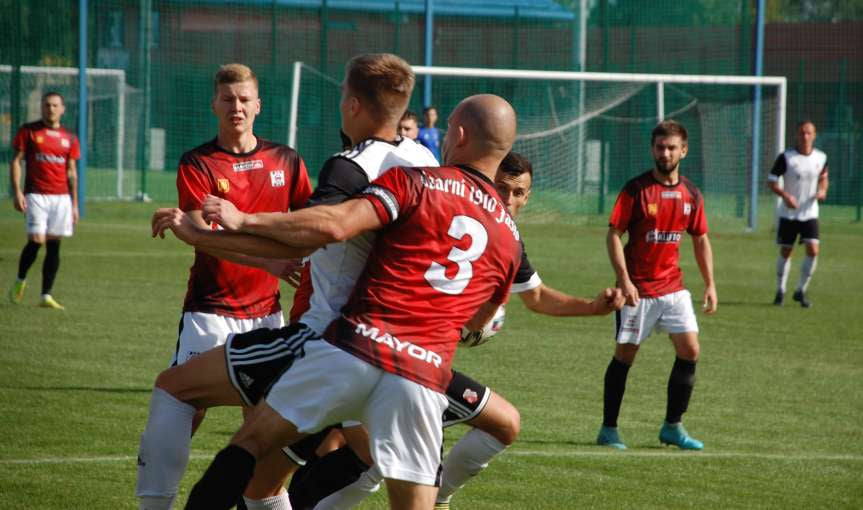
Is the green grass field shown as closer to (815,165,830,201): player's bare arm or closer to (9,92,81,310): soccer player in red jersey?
(9,92,81,310): soccer player in red jersey

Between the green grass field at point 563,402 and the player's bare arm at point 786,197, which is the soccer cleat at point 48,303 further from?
the player's bare arm at point 786,197

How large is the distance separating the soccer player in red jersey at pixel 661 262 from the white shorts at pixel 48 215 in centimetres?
796

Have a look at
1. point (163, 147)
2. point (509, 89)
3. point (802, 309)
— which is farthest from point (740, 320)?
point (163, 147)

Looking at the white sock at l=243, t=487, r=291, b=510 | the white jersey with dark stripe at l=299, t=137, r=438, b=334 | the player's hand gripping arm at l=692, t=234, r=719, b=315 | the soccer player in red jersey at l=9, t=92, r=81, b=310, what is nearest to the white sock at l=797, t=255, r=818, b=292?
the player's hand gripping arm at l=692, t=234, r=719, b=315

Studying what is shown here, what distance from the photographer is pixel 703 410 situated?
898 centimetres

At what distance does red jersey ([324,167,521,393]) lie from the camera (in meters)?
3.97

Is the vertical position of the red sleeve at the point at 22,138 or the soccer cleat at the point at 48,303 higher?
the red sleeve at the point at 22,138

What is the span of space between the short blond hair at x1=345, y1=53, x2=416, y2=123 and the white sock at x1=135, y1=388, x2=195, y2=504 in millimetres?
1335

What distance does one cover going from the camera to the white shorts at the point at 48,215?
1388 centimetres

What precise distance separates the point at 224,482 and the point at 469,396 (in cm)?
122

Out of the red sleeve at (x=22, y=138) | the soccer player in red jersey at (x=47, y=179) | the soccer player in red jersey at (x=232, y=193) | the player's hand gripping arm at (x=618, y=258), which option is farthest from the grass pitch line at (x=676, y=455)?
the red sleeve at (x=22, y=138)

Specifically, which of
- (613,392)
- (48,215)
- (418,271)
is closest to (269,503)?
(418,271)

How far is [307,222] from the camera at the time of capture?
152 inches

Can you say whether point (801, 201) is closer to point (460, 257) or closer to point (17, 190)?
point (17, 190)
